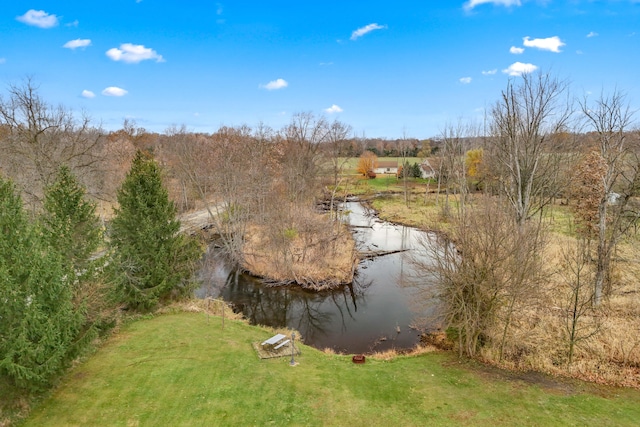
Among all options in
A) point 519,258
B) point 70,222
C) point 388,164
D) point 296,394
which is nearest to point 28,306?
point 70,222

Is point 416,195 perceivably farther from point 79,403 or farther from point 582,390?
point 79,403

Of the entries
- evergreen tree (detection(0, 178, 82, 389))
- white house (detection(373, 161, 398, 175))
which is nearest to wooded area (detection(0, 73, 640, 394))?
evergreen tree (detection(0, 178, 82, 389))

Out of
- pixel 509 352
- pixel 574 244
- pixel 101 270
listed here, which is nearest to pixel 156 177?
pixel 101 270

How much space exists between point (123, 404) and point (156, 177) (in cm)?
1147

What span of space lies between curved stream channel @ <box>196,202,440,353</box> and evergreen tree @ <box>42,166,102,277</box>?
9782 millimetres

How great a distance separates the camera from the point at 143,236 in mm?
19047

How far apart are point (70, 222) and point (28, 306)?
21.1ft

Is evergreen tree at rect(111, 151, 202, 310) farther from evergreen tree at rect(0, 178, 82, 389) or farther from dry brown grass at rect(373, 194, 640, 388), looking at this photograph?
dry brown grass at rect(373, 194, 640, 388)

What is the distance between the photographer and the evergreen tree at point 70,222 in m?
15.4

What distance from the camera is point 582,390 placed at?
12.8 meters

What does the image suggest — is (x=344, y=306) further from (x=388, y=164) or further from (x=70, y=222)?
(x=388, y=164)

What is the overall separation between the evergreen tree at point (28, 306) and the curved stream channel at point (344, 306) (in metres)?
11.5

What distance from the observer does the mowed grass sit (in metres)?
11.2

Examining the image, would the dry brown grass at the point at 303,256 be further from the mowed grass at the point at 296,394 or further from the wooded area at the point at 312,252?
the mowed grass at the point at 296,394
